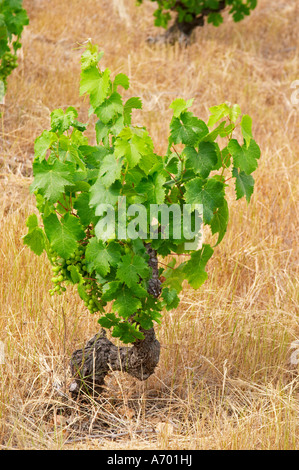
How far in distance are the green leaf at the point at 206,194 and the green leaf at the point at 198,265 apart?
0.60 ft

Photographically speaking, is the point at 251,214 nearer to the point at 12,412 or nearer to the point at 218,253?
the point at 218,253

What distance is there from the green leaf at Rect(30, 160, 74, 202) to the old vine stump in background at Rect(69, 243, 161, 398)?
0.79 meters

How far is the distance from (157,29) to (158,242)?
7439mm

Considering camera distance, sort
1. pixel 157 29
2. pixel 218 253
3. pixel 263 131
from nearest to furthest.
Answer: pixel 218 253 < pixel 263 131 < pixel 157 29

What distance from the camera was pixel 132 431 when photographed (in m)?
2.44

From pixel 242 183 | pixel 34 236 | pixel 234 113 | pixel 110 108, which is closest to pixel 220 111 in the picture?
pixel 234 113

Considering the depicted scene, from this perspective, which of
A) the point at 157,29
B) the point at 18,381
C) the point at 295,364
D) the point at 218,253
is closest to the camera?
the point at 18,381

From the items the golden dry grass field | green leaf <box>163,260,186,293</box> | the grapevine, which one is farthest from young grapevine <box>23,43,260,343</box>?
the grapevine

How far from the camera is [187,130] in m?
2.11

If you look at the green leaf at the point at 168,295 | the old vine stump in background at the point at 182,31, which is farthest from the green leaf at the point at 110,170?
the old vine stump in background at the point at 182,31

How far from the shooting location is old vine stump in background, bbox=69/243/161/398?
8.38ft

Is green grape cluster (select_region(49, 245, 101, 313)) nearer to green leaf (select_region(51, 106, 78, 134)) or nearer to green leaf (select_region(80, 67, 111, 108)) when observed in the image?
green leaf (select_region(51, 106, 78, 134))

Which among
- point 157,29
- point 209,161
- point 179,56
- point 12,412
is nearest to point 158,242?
point 209,161

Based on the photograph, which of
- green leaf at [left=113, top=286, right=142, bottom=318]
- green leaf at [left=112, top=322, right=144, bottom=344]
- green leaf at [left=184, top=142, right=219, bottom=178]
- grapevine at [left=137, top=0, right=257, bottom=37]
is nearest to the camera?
green leaf at [left=184, top=142, right=219, bottom=178]
